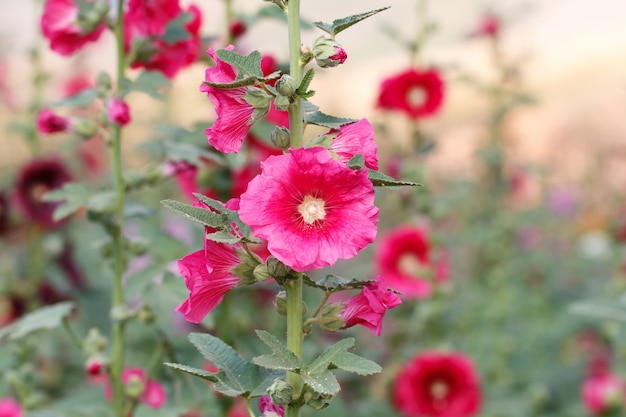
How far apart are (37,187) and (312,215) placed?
201cm

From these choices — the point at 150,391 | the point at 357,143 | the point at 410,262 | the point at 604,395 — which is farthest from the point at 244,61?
the point at 604,395

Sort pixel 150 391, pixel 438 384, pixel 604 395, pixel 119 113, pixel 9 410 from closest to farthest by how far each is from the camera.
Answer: pixel 119 113
pixel 150 391
pixel 9 410
pixel 438 384
pixel 604 395

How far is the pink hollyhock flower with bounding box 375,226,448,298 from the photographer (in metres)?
2.77

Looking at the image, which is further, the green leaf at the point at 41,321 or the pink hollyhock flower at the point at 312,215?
the green leaf at the point at 41,321

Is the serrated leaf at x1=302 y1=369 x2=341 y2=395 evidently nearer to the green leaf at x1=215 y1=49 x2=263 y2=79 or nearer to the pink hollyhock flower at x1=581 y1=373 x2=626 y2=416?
the green leaf at x1=215 y1=49 x2=263 y2=79

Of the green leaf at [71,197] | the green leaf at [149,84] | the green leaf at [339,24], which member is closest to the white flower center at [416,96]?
the green leaf at [149,84]

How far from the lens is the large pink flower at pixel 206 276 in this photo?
99cm

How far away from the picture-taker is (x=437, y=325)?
2.86 meters

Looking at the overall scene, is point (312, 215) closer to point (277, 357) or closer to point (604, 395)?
point (277, 357)

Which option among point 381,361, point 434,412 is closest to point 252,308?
point 381,361

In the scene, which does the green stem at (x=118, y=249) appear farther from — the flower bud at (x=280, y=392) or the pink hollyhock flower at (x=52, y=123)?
the flower bud at (x=280, y=392)

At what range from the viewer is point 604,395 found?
296 centimetres

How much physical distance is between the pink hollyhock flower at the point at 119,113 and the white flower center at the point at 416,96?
1456 mm

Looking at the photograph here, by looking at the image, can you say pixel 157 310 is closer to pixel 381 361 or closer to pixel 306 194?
pixel 306 194
